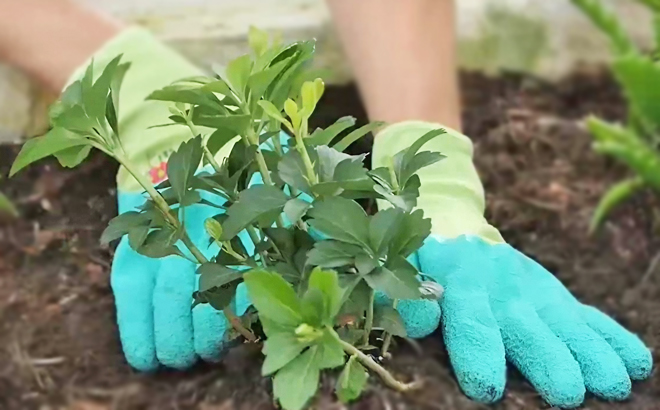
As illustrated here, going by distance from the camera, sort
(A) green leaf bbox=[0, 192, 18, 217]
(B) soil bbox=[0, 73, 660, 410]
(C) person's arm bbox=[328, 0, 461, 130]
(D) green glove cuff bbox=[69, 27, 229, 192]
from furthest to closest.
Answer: (C) person's arm bbox=[328, 0, 461, 130], (D) green glove cuff bbox=[69, 27, 229, 192], (A) green leaf bbox=[0, 192, 18, 217], (B) soil bbox=[0, 73, 660, 410]

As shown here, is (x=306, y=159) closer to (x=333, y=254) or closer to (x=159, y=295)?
(x=333, y=254)

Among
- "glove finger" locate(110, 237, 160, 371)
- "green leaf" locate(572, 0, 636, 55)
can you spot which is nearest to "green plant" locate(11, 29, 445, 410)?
"glove finger" locate(110, 237, 160, 371)

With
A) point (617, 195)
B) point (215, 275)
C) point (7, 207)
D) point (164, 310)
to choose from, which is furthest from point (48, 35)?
point (617, 195)

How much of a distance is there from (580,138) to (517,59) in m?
0.18

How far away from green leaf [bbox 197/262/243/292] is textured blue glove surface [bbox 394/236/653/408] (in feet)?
0.45

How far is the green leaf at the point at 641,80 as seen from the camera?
778mm

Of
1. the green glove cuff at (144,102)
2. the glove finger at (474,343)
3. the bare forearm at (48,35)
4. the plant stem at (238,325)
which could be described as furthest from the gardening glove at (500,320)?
the bare forearm at (48,35)

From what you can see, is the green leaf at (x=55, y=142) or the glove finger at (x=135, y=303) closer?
the green leaf at (x=55, y=142)

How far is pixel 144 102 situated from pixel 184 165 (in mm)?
359

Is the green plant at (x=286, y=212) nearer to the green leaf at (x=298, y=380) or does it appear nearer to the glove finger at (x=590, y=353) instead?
the green leaf at (x=298, y=380)

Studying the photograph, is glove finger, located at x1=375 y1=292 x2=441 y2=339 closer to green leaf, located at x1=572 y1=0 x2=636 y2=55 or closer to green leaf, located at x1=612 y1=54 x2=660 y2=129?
green leaf, located at x1=612 y1=54 x2=660 y2=129

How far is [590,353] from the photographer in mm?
534

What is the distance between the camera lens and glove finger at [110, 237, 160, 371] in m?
0.53

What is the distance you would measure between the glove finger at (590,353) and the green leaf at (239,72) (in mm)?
312
